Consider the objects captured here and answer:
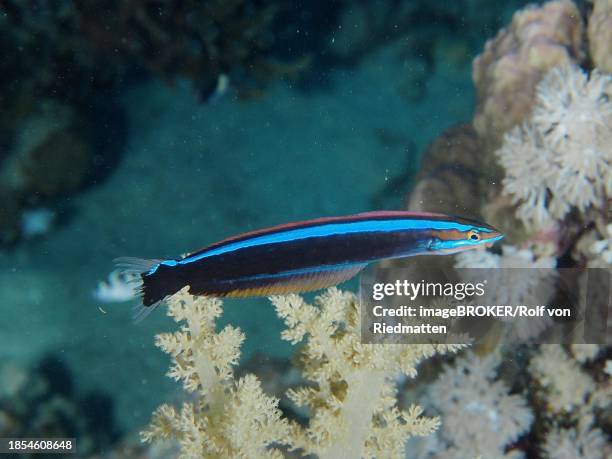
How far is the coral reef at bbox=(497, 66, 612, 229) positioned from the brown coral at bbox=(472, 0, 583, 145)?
13.1 inches

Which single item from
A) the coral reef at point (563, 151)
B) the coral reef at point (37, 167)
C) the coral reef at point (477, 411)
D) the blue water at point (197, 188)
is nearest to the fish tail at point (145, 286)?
the coral reef at point (477, 411)

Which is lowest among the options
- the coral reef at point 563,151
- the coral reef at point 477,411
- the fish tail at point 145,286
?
the coral reef at point 477,411

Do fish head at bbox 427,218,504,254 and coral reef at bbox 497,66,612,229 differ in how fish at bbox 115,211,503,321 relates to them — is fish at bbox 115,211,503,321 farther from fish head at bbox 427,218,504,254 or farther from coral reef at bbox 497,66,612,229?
coral reef at bbox 497,66,612,229

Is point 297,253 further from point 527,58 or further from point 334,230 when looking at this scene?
point 527,58

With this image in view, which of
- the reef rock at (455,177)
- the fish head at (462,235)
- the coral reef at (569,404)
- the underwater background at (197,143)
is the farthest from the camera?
the underwater background at (197,143)

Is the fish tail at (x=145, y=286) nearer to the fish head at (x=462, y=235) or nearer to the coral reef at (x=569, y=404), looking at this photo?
the fish head at (x=462, y=235)

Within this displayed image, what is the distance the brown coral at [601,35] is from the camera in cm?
378

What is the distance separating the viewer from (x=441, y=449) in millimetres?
3621

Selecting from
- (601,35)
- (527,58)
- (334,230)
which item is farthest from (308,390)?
(601,35)

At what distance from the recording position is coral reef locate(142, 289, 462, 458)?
2.78 meters

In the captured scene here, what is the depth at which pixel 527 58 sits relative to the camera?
4.12 m

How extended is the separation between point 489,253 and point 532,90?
57.6 inches

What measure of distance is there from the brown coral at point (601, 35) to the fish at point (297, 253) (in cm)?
274

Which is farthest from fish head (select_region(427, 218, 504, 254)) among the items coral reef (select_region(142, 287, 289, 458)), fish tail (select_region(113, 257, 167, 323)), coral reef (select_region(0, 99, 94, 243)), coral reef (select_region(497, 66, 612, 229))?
coral reef (select_region(0, 99, 94, 243))
